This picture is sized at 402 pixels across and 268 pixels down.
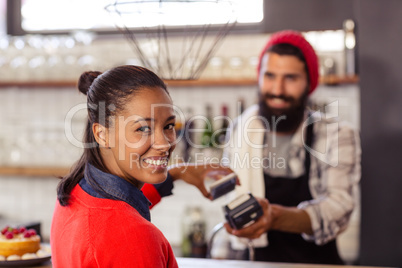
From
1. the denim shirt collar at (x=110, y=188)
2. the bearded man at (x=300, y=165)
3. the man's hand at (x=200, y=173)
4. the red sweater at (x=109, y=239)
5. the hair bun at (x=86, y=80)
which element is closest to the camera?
the red sweater at (x=109, y=239)

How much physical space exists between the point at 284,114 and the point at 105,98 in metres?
1.19

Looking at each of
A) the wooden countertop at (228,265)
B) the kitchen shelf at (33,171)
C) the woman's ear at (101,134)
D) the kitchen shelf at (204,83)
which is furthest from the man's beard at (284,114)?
the kitchen shelf at (33,171)

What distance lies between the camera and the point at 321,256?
2.12 metres

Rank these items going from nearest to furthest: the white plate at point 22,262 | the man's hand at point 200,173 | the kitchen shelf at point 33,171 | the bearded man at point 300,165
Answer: the white plate at point 22,262 → the man's hand at point 200,173 → the bearded man at point 300,165 → the kitchen shelf at point 33,171

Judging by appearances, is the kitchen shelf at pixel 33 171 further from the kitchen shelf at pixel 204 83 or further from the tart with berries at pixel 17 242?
the tart with berries at pixel 17 242

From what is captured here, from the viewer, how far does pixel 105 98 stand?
1.11 meters

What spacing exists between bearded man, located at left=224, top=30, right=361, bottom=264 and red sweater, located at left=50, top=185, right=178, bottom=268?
1071mm

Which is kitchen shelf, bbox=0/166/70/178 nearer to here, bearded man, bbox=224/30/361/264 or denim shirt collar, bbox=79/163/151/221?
bearded man, bbox=224/30/361/264

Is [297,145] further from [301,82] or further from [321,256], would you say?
[321,256]

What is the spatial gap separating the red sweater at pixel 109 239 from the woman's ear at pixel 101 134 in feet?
0.39

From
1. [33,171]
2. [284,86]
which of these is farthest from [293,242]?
[33,171]

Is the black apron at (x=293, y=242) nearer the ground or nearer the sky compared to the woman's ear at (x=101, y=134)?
nearer the ground

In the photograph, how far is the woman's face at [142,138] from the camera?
3.54 ft

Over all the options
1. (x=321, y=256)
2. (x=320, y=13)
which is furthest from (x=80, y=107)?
(x=321, y=256)
